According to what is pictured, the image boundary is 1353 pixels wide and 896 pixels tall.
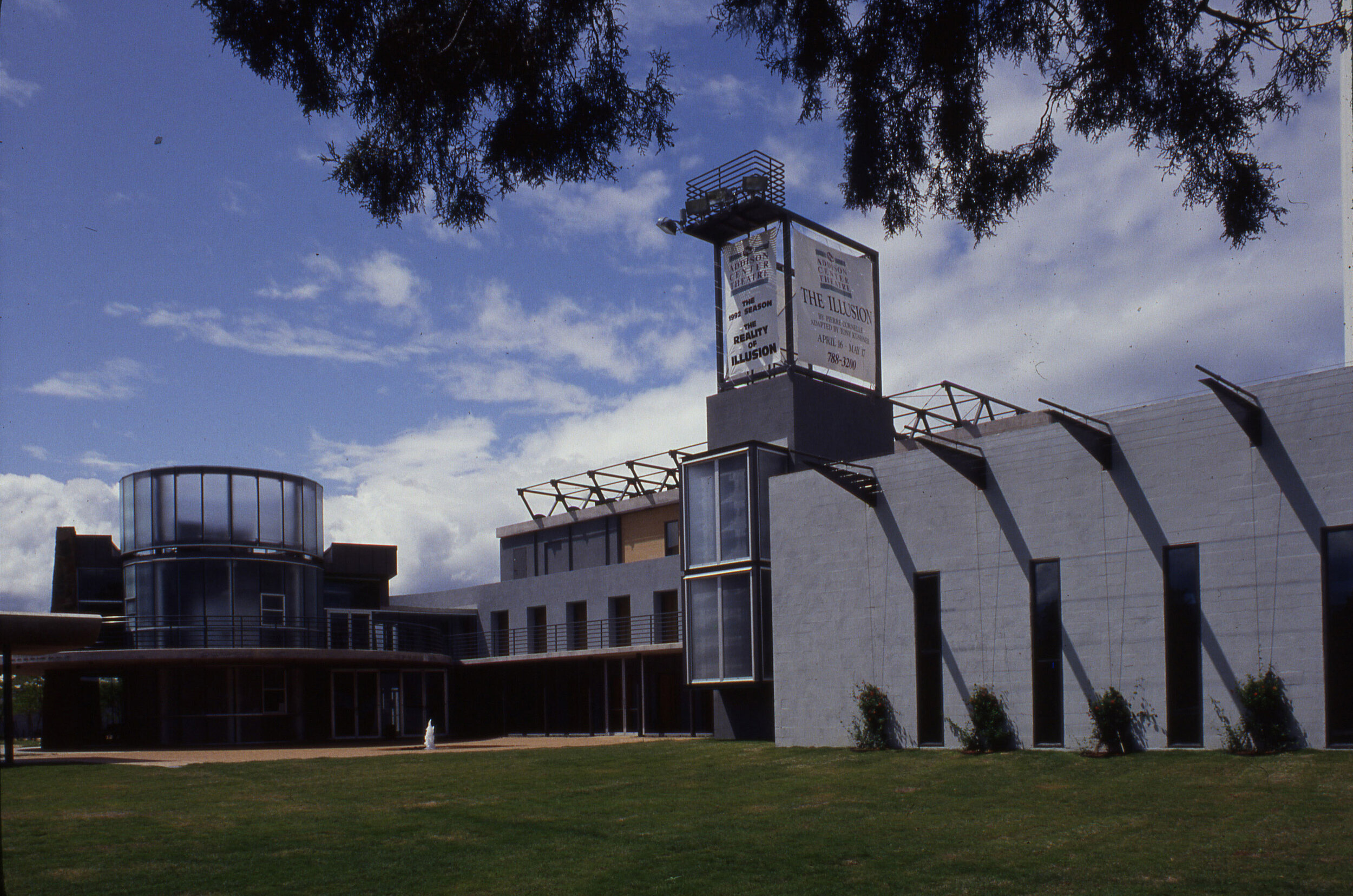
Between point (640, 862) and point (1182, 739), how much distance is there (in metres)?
11.2

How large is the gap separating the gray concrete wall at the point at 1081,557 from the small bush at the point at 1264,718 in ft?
0.55

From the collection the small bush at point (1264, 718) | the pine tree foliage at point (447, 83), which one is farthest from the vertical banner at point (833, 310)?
the pine tree foliage at point (447, 83)

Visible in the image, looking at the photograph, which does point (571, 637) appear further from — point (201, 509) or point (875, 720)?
point (875, 720)

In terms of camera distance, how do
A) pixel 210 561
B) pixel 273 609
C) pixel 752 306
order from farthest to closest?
pixel 273 609 → pixel 210 561 → pixel 752 306

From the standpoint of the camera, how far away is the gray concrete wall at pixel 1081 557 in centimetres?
1748

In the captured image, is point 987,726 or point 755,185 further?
point 755,185

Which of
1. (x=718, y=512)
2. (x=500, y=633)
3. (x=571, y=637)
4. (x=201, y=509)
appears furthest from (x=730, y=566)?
(x=500, y=633)

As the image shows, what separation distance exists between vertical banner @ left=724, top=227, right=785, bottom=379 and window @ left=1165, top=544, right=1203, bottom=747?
1260cm

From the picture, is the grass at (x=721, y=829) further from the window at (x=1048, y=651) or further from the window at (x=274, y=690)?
the window at (x=274, y=690)

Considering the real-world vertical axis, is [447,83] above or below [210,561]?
above

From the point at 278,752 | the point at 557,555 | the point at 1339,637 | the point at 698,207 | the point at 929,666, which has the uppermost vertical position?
the point at 698,207

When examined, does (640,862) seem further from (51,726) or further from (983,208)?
(51,726)

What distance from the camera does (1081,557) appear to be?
20.2 m

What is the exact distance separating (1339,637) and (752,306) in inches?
671
